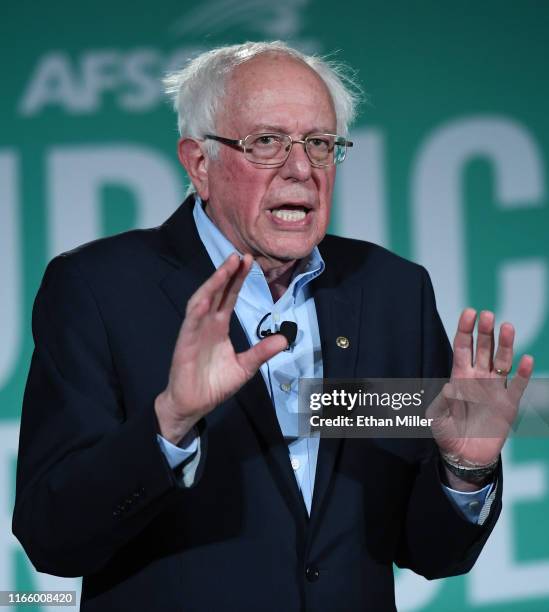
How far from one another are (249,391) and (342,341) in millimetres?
223

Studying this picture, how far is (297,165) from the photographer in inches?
75.5

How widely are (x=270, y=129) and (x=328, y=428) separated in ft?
1.82

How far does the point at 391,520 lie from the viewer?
1.94m

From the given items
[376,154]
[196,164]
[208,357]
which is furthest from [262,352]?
[376,154]

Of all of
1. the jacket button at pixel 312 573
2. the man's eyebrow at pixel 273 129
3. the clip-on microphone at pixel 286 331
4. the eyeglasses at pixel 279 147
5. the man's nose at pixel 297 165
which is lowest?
the jacket button at pixel 312 573

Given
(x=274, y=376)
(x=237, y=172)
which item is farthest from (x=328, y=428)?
(x=237, y=172)

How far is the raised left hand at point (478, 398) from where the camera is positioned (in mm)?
1671

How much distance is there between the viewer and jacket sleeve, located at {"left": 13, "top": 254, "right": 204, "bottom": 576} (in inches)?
62.4

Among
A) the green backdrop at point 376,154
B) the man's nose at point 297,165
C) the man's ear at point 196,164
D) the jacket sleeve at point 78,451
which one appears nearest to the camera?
the jacket sleeve at point 78,451

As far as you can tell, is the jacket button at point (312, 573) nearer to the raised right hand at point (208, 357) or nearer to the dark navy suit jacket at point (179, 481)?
the dark navy suit jacket at point (179, 481)

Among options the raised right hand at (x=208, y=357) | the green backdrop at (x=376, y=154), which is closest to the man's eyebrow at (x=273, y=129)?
the raised right hand at (x=208, y=357)

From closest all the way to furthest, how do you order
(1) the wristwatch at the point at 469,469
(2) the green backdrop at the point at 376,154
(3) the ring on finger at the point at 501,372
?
(3) the ring on finger at the point at 501,372, (1) the wristwatch at the point at 469,469, (2) the green backdrop at the point at 376,154

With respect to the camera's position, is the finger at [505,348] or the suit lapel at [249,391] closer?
the finger at [505,348]

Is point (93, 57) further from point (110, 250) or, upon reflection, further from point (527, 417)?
point (527, 417)
